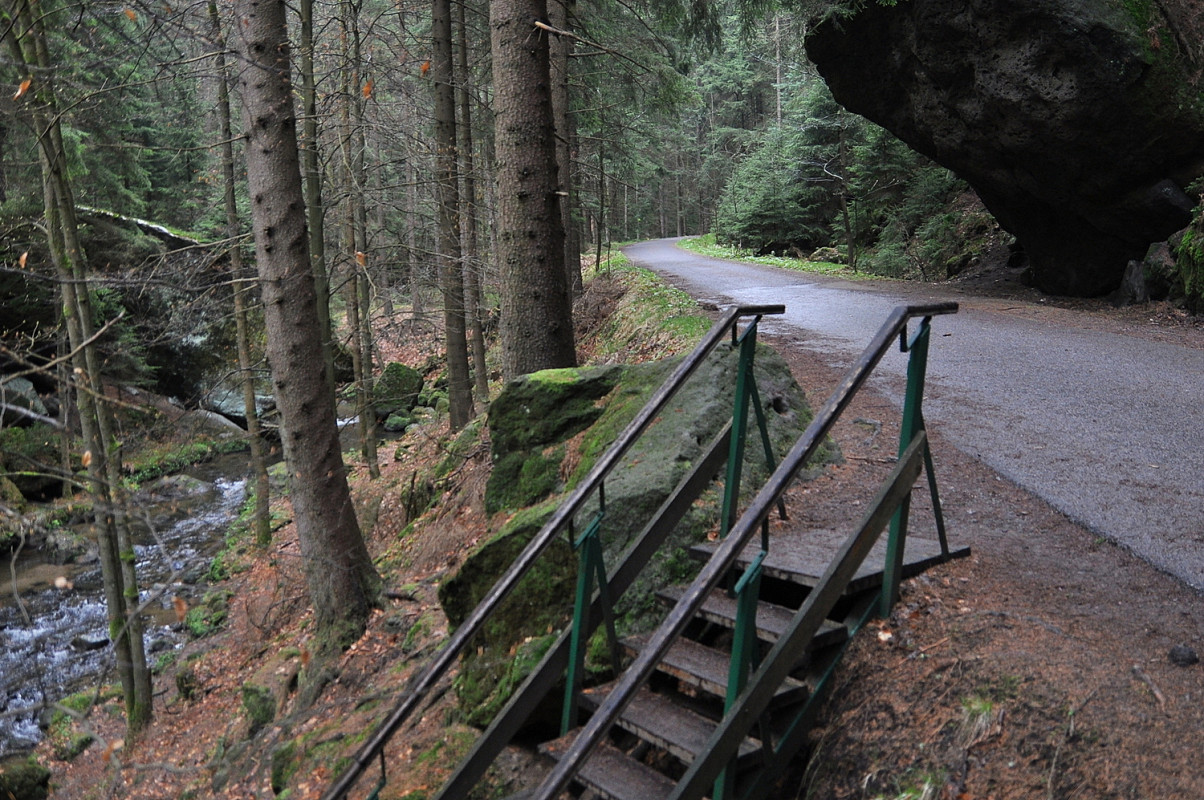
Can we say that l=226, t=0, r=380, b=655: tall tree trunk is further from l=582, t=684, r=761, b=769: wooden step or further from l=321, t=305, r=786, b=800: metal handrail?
l=582, t=684, r=761, b=769: wooden step

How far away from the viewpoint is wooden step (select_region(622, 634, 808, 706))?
10.4ft

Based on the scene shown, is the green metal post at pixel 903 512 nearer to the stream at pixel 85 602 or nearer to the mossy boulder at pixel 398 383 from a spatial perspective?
the stream at pixel 85 602

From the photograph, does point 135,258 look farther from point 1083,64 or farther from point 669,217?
point 669,217

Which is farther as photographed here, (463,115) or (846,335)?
(463,115)

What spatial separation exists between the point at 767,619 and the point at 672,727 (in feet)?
2.10

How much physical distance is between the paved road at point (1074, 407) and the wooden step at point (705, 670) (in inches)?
85.5

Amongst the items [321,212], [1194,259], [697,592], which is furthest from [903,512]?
[1194,259]

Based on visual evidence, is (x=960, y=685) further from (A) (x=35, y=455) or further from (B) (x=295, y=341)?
(A) (x=35, y=455)

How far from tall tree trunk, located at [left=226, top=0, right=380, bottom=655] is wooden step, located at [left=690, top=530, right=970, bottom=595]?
4041 mm

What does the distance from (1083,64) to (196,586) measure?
54.3 feet

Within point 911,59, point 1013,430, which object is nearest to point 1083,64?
point 911,59

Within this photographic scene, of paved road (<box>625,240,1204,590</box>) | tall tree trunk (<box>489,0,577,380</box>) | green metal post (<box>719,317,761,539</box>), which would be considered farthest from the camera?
tall tree trunk (<box>489,0,577,380</box>)

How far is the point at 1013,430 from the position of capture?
6562 millimetres

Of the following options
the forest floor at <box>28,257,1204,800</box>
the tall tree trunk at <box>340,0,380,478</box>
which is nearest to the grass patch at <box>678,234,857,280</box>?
the tall tree trunk at <box>340,0,380,478</box>
